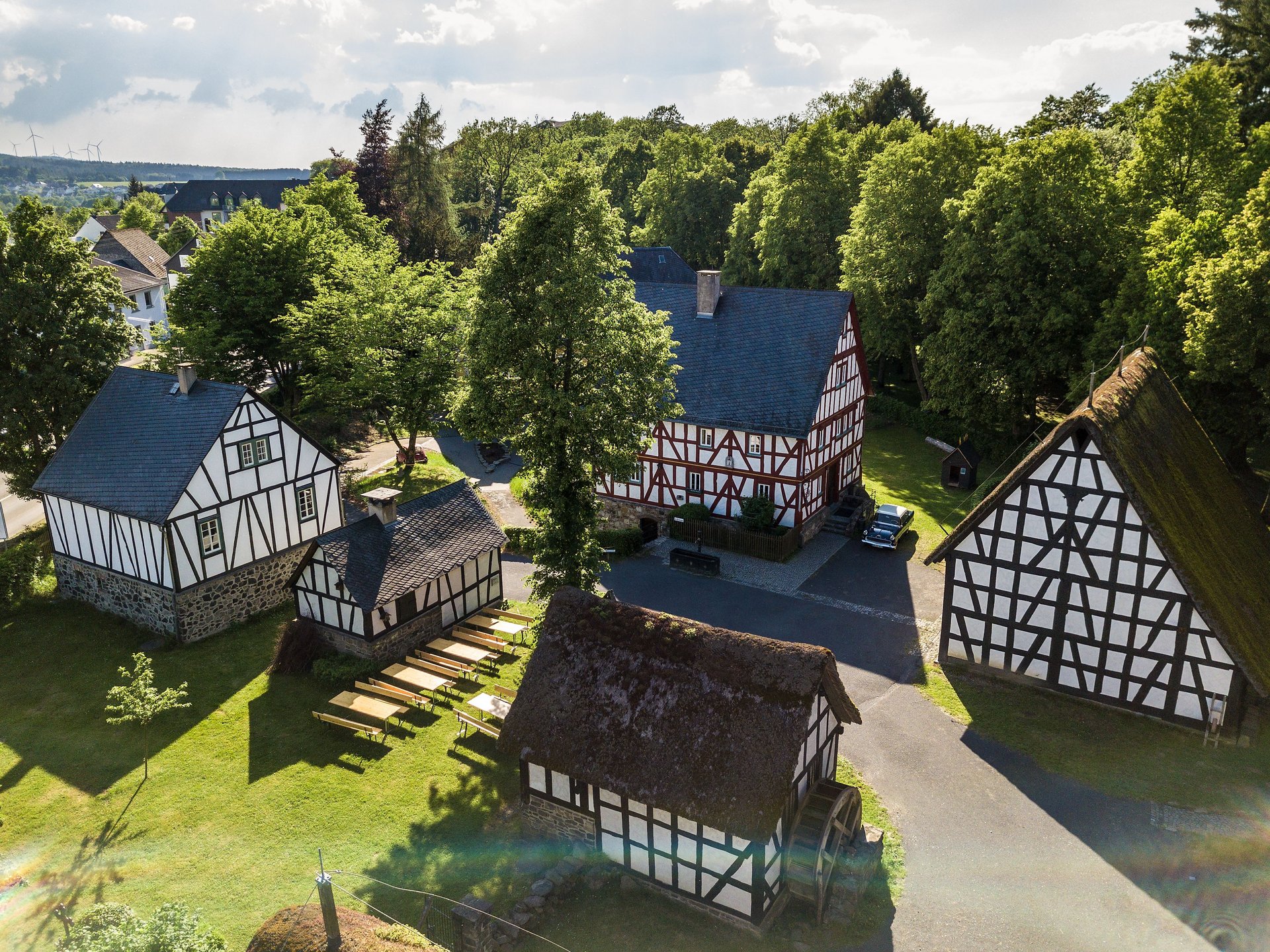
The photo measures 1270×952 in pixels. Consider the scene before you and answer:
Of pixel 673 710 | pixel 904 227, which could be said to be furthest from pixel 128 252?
pixel 673 710

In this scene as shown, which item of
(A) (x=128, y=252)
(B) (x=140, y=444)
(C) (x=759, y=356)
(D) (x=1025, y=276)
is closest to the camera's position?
(B) (x=140, y=444)

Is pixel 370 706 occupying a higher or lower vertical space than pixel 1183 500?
lower

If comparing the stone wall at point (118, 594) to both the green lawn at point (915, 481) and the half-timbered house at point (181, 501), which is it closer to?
the half-timbered house at point (181, 501)

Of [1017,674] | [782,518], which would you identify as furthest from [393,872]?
[782,518]

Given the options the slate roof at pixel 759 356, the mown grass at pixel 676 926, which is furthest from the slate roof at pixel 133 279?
the mown grass at pixel 676 926

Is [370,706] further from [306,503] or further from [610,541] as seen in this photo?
[610,541]

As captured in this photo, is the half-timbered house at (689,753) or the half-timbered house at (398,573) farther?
the half-timbered house at (398,573)

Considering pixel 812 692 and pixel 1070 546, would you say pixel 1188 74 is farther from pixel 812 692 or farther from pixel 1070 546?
pixel 812 692
